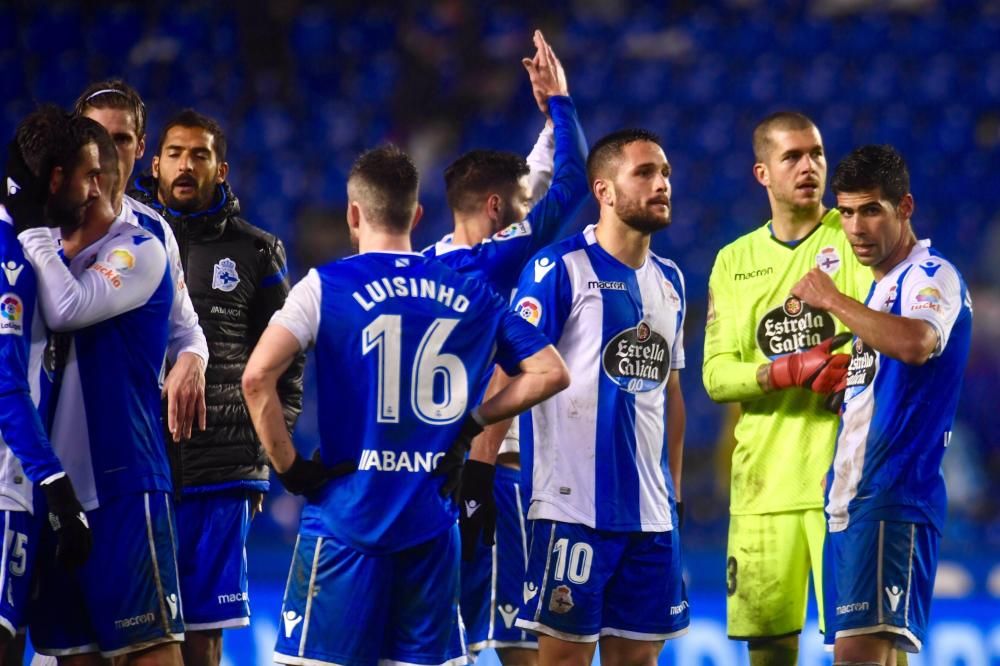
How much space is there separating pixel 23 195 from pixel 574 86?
1229 centimetres

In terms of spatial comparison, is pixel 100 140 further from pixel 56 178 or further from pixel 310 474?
pixel 310 474

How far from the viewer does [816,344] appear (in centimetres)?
593

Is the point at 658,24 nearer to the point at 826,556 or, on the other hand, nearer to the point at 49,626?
the point at 826,556

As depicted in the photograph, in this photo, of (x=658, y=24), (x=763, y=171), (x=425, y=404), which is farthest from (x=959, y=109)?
(x=425, y=404)

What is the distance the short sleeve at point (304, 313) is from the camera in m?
4.36

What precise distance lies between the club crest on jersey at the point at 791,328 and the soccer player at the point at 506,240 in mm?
1011

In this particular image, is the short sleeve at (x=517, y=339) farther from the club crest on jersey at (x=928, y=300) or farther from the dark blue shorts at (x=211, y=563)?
the dark blue shorts at (x=211, y=563)

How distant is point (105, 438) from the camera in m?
4.35

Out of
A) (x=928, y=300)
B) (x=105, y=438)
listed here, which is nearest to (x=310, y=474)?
(x=105, y=438)

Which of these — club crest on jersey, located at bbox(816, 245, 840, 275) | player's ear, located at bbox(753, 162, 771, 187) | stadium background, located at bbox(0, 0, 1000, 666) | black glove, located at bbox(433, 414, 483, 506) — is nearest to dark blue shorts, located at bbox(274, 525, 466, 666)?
black glove, located at bbox(433, 414, 483, 506)

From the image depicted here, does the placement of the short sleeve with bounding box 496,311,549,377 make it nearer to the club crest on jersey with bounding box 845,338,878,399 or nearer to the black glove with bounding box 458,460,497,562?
the black glove with bounding box 458,460,497,562

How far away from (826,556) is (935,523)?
0.50 meters

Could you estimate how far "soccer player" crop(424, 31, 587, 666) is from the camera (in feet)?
19.8

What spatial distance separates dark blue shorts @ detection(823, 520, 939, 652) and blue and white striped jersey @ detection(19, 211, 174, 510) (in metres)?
2.56
